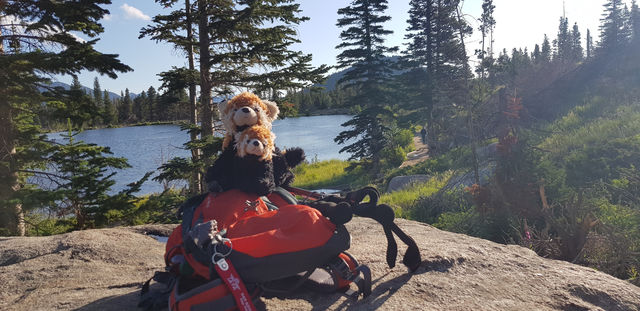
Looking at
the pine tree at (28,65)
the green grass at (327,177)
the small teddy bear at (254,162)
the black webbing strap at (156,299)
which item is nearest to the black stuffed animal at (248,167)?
the small teddy bear at (254,162)

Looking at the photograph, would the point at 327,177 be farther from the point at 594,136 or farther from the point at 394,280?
the point at 394,280

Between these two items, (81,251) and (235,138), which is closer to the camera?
(235,138)

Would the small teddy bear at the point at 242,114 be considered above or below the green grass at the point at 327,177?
above

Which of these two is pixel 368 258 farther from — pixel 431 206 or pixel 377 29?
pixel 377 29

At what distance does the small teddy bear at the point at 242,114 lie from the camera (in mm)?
2656

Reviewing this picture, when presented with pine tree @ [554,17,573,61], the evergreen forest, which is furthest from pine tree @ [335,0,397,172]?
pine tree @ [554,17,573,61]

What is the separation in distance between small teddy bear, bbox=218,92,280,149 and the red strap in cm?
122

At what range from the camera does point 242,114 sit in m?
2.64

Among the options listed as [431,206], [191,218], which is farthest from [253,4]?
[191,218]

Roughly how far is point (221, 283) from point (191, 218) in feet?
2.49

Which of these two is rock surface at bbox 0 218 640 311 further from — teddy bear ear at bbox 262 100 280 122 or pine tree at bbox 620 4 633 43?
pine tree at bbox 620 4 633 43

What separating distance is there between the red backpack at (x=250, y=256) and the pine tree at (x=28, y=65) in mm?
5352

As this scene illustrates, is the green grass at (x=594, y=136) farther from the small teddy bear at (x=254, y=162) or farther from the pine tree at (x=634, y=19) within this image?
the pine tree at (x=634, y=19)

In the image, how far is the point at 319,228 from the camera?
196 cm
